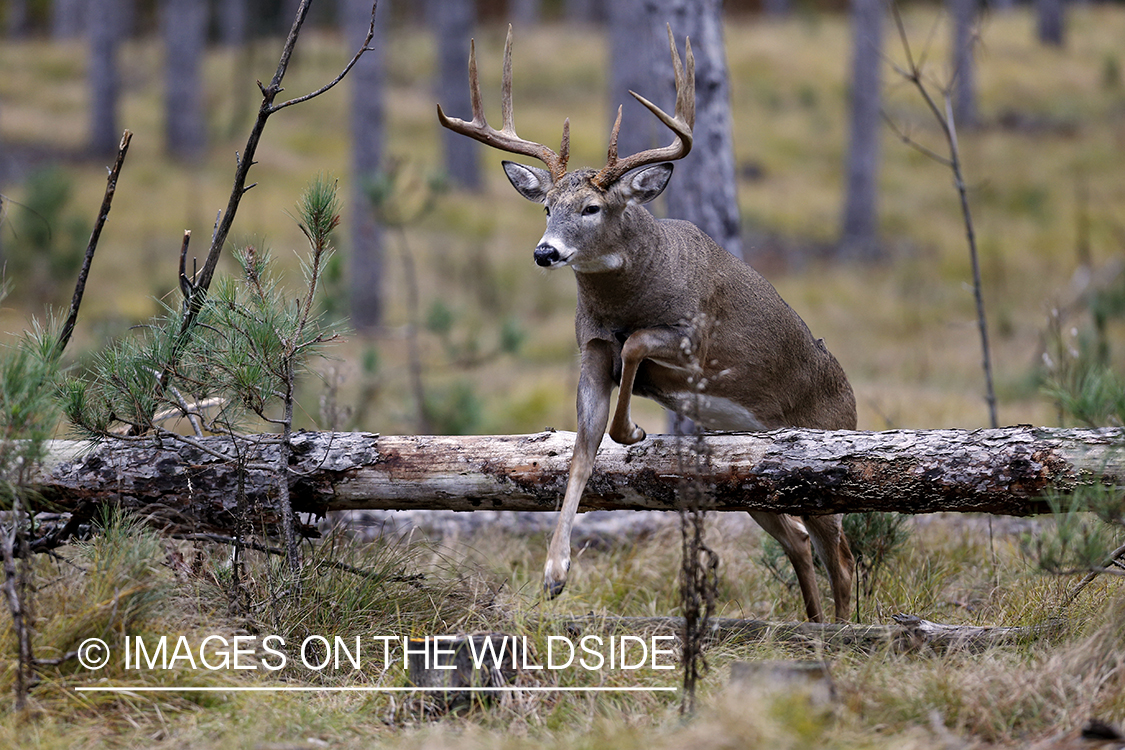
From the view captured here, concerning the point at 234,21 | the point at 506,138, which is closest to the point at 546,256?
the point at 506,138

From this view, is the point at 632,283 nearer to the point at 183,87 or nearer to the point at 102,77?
the point at 102,77

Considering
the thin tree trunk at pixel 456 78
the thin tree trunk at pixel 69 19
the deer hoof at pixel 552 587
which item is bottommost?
the deer hoof at pixel 552 587

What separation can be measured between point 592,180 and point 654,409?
5.91 metres

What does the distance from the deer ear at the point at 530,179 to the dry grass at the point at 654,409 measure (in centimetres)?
41

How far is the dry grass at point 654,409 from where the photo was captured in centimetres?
304

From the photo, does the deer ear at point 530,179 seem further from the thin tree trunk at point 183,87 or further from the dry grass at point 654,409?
the thin tree trunk at point 183,87

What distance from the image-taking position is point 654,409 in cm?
995

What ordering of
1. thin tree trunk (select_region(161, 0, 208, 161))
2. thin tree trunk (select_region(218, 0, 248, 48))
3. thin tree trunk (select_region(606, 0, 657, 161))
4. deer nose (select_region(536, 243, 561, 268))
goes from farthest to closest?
1. thin tree trunk (select_region(218, 0, 248, 48))
2. thin tree trunk (select_region(161, 0, 208, 161))
3. thin tree trunk (select_region(606, 0, 657, 161))
4. deer nose (select_region(536, 243, 561, 268))

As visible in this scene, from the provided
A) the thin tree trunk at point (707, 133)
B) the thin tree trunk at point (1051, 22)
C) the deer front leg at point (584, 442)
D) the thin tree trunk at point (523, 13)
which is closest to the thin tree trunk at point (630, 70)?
the thin tree trunk at point (707, 133)

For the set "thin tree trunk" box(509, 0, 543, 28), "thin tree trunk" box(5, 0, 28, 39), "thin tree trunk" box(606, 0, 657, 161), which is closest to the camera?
"thin tree trunk" box(606, 0, 657, 161)

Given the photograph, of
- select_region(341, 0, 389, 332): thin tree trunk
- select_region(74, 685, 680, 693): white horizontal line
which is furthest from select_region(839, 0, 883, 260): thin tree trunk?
select_region(74, 685, 680, 693): white horizontal line

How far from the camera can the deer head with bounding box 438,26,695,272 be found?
403cm

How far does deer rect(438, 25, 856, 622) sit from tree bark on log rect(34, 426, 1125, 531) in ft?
0.66

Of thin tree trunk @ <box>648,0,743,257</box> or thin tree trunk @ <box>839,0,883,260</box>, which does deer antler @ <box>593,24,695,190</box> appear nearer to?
thin tree trunk @ <box>648,0,743,257</box>
